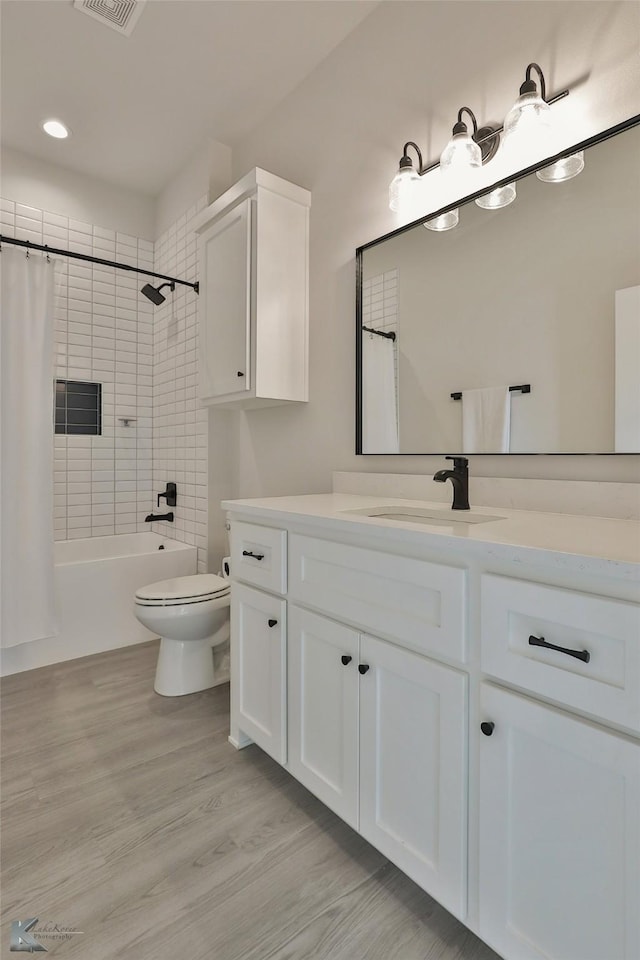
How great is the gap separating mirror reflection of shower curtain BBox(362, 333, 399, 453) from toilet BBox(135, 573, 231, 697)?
973mm

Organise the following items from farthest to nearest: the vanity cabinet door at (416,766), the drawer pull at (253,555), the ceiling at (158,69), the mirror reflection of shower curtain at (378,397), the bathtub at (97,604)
Result: the bathtub at (97,604) < the ceiling at (158,69) < the mirror reflection of shower curtain at (378,397) < the drawer pull at (253,555) < the vanity cabinet door at (416,766)

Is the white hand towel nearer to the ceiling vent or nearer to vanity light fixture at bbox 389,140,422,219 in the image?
vanity light fixture at bbox 389,140,422,219

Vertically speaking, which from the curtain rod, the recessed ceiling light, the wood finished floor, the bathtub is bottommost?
the wood finished floor

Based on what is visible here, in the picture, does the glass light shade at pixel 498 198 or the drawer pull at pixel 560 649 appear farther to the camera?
the glass light shade at pixel 498 198

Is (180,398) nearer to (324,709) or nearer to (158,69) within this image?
(158,69)

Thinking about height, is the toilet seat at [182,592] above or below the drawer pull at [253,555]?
below

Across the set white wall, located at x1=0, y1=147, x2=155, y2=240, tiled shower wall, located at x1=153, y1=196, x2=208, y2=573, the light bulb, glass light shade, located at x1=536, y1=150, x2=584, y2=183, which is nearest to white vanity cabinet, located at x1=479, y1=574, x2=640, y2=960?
glass light shade, located at x1=536, y1=150, x2=584, y2=183

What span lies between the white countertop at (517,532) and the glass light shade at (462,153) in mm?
1045

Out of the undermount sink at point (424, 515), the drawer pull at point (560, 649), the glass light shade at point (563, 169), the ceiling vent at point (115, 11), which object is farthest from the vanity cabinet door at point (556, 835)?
the ceiling vent at point (115, 11)

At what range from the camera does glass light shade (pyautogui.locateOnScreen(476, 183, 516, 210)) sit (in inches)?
56.0

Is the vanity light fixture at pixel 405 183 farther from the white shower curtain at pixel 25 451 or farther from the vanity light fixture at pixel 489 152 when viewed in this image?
the white shower curtain at pixel 25 451

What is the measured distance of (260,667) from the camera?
1.55 meters

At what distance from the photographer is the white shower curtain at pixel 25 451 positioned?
234cm

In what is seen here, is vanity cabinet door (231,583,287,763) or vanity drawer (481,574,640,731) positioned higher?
vanity drawer (481,574,640,731)
